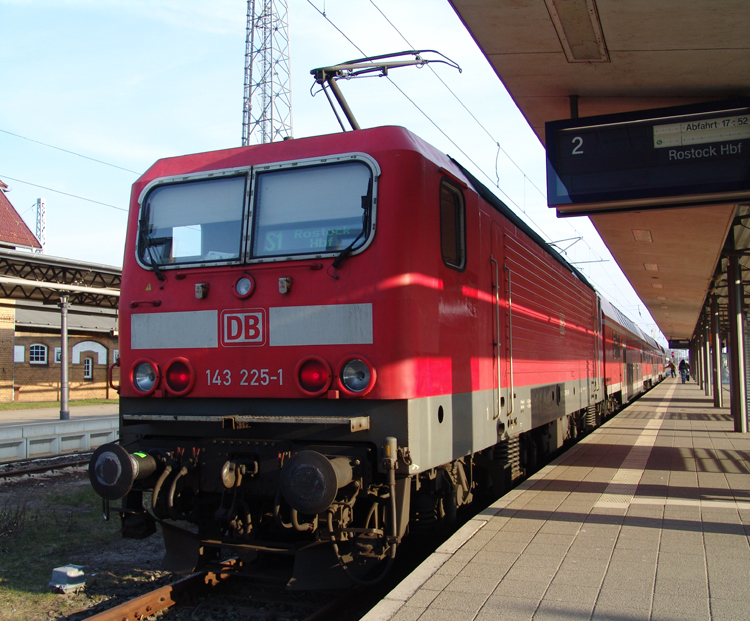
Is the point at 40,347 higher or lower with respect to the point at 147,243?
lower

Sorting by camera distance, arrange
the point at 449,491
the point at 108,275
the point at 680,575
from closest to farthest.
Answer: the point at 680,575, the point at 449,491, the point at 108,275

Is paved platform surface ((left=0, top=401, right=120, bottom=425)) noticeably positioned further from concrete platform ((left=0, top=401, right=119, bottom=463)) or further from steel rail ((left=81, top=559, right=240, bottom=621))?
steel rail ((left=81, top=559, right=240, bottom=621))

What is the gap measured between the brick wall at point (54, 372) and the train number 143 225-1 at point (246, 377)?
2710 cm

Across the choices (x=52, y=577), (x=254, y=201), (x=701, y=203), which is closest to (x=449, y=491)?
(x=254, y=201)

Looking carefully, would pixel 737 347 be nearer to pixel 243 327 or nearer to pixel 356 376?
pixel 356 376

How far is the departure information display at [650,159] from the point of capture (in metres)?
6.34

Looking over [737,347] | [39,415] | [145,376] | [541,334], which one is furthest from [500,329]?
[39,415]

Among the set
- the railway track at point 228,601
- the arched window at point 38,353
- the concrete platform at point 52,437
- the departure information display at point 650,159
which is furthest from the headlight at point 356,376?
the arched window at point 38,353

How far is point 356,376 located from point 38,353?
3155 cm

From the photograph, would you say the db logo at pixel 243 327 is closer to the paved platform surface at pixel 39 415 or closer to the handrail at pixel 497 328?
the handrail at pixel 497 328

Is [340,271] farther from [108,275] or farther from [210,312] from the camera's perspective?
[108,275]

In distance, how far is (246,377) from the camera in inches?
187

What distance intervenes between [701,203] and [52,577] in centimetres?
662

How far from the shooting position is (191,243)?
17.0 feet
